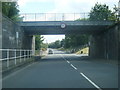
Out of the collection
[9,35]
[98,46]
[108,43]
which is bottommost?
[98,46]

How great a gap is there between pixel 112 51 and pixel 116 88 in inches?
1179

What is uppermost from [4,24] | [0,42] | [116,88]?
[4,24]

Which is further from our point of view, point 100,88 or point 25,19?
point 25,19

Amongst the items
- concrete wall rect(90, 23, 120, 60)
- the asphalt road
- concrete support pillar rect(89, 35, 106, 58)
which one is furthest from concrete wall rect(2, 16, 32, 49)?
concrete support pillar rect(89, 35, 106, 58)

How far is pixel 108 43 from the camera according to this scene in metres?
44.3

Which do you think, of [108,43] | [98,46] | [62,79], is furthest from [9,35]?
[98,46]

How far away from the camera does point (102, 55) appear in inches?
1973

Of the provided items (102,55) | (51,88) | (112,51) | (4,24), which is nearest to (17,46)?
(4,24)

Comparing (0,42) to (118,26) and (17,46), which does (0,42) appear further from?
(118,26)

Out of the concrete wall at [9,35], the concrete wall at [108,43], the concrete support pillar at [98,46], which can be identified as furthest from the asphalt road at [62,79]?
the concrete support pillar at [98,46]

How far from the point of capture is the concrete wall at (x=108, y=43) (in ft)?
126

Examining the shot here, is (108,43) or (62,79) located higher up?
(108,43)

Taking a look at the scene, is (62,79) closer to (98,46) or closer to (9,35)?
(9,35)

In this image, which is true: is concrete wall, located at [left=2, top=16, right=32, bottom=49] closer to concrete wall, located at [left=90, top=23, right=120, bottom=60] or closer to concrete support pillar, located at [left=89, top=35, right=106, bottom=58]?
concrete wall, located at [left=90, top=23, right=120, bottom=60]
